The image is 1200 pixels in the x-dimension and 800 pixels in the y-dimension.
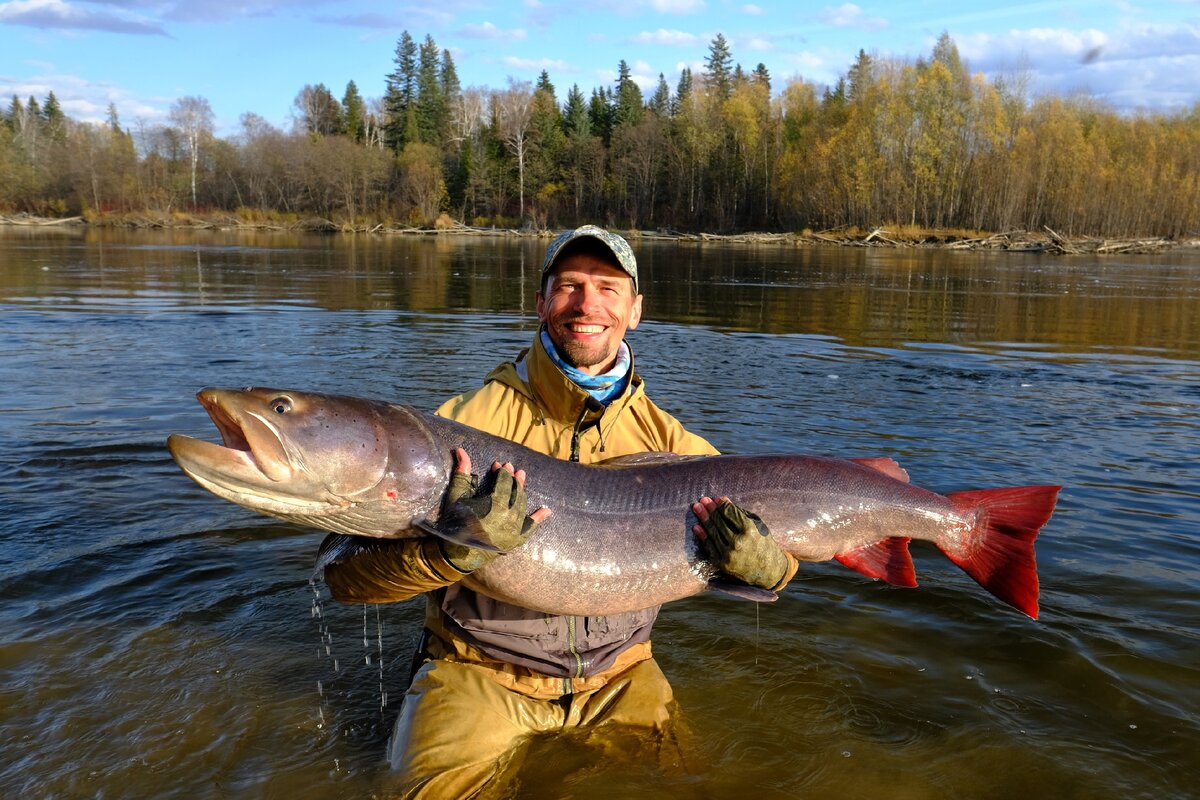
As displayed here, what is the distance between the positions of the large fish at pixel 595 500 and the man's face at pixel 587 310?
546mm

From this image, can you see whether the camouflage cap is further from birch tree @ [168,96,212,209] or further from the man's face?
birch tree @ [168,96,212,209]

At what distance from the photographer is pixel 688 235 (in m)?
70.4

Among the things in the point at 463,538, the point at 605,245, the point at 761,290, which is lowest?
the point at 463,538

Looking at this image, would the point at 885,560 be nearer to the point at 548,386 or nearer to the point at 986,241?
the point at 548,386

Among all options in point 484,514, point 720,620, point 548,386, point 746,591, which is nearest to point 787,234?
point 720,620

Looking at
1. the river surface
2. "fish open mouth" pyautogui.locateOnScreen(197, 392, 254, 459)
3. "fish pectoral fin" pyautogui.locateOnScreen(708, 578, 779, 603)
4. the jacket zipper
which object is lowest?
the river surface

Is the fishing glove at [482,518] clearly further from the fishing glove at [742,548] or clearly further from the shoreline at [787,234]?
the shoreline at [787,234]

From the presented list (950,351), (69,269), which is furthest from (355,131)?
(950,351)

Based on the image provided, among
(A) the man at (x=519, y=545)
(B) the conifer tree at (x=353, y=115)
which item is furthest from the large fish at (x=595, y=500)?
(B) the conifer tree at (x=353, y=115)

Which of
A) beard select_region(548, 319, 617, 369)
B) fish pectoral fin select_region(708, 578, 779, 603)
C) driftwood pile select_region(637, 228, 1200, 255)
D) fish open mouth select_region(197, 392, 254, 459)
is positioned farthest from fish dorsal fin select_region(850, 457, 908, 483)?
driftwood pile select_region(637, 228, 1200, 255)

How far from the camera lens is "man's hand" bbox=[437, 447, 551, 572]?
2.96m

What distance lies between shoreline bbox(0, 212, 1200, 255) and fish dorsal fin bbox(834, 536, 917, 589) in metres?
53.5

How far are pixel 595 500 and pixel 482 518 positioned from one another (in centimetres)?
59

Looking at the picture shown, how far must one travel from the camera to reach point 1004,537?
3645mm
